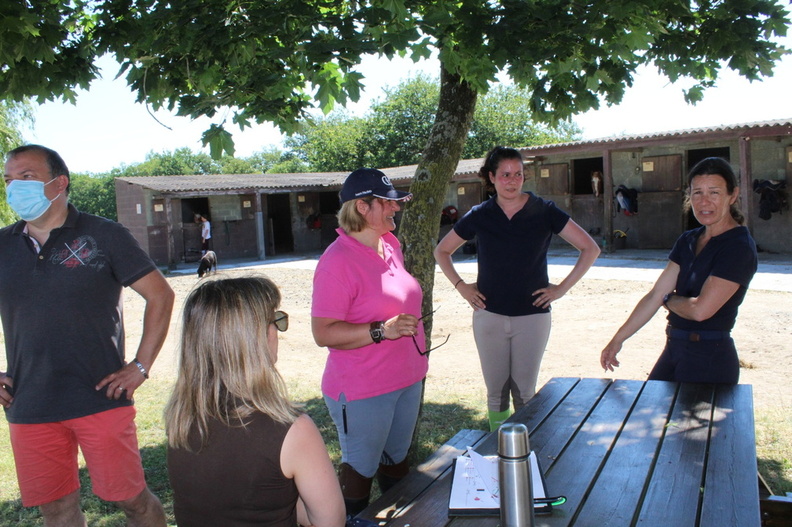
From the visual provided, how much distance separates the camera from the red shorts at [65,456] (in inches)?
110

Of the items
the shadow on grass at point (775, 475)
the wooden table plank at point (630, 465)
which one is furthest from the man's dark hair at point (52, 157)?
the shadow on grass at point (775, 475)

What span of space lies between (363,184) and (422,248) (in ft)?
4.35

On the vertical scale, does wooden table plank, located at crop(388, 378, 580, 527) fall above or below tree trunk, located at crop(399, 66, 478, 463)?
below

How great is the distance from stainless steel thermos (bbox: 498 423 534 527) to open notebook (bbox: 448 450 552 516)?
273mm

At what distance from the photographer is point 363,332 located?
2705 millimetres

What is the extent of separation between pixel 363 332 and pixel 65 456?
1402 millimetres

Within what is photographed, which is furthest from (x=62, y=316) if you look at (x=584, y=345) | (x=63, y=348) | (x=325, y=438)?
(x=584, y=345)

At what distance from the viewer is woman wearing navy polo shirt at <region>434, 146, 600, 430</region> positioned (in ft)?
12.3

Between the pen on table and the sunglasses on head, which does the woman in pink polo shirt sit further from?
the pen on table

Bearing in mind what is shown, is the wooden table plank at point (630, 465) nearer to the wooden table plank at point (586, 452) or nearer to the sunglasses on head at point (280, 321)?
the wooden table plank at point (586, 452)

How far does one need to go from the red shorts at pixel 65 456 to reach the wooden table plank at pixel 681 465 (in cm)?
208

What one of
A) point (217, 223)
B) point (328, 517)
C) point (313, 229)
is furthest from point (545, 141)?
point (328, 517)

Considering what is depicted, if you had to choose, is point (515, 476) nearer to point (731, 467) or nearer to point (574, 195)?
point (731, 467)

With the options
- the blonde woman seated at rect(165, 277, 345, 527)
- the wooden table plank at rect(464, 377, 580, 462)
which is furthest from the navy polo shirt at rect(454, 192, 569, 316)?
the blonde woman seated at rect(165, 277, 345, 527)
